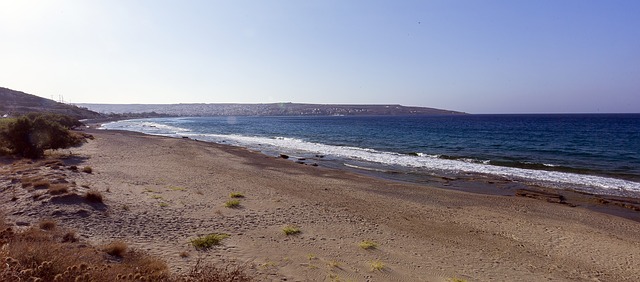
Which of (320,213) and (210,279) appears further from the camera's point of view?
(320,213)

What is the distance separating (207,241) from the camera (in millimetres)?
9281

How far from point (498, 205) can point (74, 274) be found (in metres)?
15.3

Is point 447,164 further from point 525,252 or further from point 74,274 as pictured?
point 74,274

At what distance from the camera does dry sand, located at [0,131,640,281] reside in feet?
28.8

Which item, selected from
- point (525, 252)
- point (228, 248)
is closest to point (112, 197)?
point (228, 248)

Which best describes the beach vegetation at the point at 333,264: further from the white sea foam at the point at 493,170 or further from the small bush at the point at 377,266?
the white sea foam at the point at 493,170

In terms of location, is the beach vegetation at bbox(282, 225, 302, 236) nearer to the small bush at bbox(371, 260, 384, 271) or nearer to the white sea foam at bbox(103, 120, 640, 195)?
the small bush at bbox(371, 260, 384, 271)

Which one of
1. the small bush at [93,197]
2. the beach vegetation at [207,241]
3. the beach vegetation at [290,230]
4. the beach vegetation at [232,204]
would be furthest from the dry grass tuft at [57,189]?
the beach vegetation at [290,230]

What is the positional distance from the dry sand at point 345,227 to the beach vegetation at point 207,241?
0.60 ft

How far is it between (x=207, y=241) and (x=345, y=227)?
4349 millimetres

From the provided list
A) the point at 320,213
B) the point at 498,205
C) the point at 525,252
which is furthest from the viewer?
the point at 498,205

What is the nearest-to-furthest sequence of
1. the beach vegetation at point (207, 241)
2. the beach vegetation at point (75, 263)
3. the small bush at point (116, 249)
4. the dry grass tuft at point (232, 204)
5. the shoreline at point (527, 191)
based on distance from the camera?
the beach vegetation at point (75, 263) < the small bush at point (116, 249) < the beach vegetation at point (207, 241) < the dry grass tuft at point (232, 204) < the shoreline at point (527, 191)

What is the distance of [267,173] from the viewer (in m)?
22.6

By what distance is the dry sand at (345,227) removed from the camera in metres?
8.78
